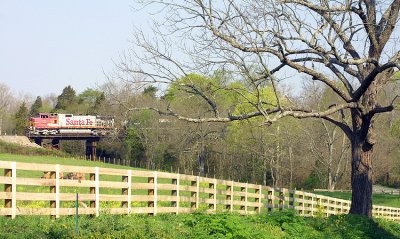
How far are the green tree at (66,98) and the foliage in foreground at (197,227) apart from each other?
99921 mm

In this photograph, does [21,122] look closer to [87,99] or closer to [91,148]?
[91,148]

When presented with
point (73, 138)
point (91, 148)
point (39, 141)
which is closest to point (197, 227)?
point (73, 138)

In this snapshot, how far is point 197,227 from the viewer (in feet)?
48.8

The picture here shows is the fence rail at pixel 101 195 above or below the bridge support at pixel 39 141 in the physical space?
above

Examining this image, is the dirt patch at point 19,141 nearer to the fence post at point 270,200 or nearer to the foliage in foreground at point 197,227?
the fence post at point 270,200

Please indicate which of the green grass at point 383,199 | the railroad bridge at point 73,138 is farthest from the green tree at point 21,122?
the green grass at point 383,199

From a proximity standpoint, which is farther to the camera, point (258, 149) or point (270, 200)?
point (258, 149)

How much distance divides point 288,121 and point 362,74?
44198 mm

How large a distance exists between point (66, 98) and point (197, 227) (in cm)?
10815

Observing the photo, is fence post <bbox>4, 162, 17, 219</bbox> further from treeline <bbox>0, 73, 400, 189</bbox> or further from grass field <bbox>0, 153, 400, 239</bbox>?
treeline <bbox>0, 73, 400, 189</bbox>

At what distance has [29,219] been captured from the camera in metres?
13.4

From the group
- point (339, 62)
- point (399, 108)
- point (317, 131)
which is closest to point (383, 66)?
point (339, 62)

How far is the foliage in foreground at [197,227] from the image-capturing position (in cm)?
1163

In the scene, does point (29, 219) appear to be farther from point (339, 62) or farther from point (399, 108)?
point (399, 108)
